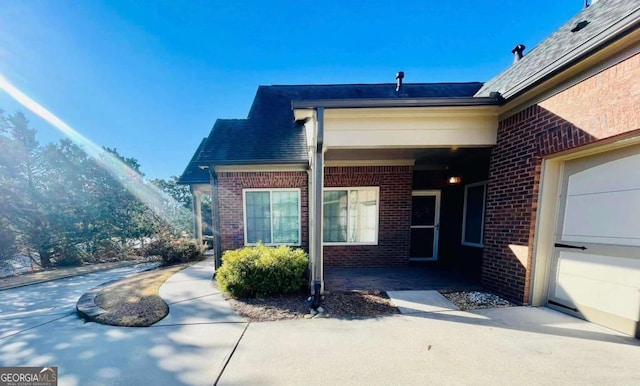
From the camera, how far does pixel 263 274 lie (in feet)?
13.1

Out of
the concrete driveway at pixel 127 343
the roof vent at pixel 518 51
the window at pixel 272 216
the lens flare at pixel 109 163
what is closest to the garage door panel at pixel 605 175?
the roof vent at pixel 518 51

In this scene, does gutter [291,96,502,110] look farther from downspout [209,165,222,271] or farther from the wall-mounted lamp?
downspout [209,165,222,271]

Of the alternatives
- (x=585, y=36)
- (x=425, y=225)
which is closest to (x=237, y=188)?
(x=425, y=225)

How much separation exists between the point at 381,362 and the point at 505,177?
3.67 metres

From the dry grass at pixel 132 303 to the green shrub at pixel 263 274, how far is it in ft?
3.61

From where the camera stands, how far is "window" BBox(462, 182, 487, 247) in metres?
5.38

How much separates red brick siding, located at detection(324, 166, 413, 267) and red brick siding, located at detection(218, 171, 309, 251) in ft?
2.83

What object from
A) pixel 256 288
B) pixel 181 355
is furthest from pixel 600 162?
pixel 181 355

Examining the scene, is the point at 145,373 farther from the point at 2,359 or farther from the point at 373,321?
the point at 373,321

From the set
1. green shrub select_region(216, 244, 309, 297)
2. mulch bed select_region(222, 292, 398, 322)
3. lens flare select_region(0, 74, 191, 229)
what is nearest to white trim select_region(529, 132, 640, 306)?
mulch bed select_region(222, 292, 398, 322)

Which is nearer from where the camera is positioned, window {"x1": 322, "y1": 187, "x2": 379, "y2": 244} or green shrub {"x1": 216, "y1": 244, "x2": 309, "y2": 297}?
green shrub {"x1": 216, "y1": 244, "x2": 309, "y2": 297}

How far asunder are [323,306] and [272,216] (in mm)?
3111

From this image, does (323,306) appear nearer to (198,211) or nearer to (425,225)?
(425,225)

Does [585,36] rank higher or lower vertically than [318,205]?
higher
